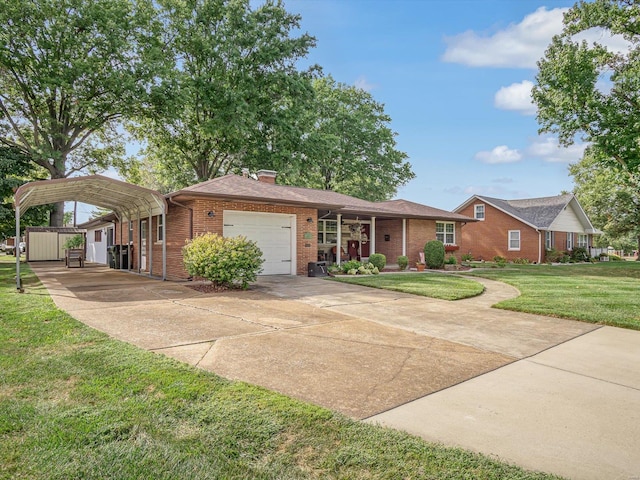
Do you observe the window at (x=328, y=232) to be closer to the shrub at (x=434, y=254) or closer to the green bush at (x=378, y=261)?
the green bush at (x=378, y=261)

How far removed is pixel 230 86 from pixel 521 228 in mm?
21428

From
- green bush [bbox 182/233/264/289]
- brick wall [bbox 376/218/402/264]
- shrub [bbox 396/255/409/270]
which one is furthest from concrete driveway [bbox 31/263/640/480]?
brick wall [bbox 376/218/402/264]

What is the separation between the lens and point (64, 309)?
7004mm

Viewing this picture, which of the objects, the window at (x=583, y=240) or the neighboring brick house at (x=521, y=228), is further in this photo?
the window at (x=583, y=240)

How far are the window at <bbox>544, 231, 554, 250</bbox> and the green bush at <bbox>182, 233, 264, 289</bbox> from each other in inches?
929

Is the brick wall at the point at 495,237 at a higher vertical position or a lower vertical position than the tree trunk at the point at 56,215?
lower

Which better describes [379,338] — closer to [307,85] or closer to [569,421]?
[569,421]

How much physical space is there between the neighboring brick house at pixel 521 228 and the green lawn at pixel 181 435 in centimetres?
2571

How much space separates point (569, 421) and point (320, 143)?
22927 millimetres

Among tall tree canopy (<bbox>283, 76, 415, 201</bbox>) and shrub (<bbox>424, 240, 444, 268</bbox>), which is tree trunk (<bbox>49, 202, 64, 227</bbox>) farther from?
shrub (<bbox>424, 240, 444, 268</bbox>)

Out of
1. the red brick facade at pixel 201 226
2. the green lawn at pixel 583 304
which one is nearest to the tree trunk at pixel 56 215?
the red brick facade at pixel 201 226

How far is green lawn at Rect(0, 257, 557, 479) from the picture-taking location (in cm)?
227

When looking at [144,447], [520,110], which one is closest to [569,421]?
[144,447]

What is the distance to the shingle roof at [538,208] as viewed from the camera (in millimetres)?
26781
